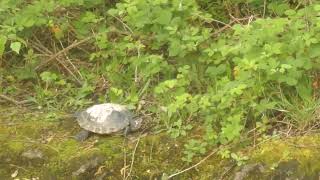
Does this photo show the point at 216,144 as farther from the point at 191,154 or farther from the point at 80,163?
the point at 80,163

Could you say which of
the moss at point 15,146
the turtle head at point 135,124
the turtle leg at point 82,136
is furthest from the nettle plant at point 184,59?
the moss at point 15,146

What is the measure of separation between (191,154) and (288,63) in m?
0.73

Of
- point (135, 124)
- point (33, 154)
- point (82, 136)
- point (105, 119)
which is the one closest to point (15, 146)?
point (33, 154)

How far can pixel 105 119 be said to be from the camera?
3.19 meters

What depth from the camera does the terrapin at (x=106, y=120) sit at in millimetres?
3191

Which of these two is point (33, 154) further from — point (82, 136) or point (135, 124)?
point (135, 124)

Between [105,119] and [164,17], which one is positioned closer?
[105,119]

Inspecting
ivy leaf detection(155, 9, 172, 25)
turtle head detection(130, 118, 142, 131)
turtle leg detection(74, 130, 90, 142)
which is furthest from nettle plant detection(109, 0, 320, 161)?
turtle leg detection(74, 130, 90, 142)

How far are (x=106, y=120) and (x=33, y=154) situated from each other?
0.45 m

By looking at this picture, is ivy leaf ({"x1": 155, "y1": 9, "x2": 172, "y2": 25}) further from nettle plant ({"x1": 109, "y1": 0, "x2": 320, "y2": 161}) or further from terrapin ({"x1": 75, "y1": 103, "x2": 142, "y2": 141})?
terrapin ({"x1": 75, "y1": 103, "x2": 142, "y2": 141})

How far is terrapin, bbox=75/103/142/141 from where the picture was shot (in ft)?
10.5

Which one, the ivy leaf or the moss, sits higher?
the ivy leaf

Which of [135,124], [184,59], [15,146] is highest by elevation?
[184,59]

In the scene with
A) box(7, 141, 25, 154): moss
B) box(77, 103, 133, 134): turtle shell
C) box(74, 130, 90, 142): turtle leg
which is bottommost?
box(7, 141, 25, 154): moss
